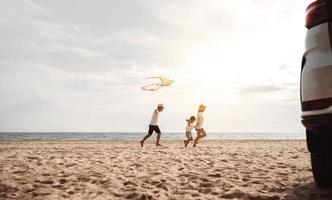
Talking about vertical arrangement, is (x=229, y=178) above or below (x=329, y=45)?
below

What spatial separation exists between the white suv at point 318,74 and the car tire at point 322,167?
11.9 inches

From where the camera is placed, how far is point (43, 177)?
448 cm

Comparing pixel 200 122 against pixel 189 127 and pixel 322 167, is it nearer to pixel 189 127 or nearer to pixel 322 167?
pixel 189 127

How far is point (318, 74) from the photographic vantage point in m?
2.73

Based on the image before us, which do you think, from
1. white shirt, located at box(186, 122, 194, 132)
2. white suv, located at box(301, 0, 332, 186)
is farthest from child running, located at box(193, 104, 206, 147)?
white suv, located at box(301, 0, 332, 186)

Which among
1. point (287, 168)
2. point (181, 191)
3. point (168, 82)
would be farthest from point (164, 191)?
point (168, 82)

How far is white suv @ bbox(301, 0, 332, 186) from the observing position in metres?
2.66

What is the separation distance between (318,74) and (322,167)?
4.75ft

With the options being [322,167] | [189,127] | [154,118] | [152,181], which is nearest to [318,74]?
[322,167]

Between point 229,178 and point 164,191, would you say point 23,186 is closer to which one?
point 164,191

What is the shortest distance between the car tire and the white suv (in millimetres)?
302

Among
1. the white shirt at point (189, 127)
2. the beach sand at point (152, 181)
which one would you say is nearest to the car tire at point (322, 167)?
the beach sand at point (152, 181)

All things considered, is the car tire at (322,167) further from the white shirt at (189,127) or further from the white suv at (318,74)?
the white shirt at (189,127)

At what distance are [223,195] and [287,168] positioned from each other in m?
2.63
